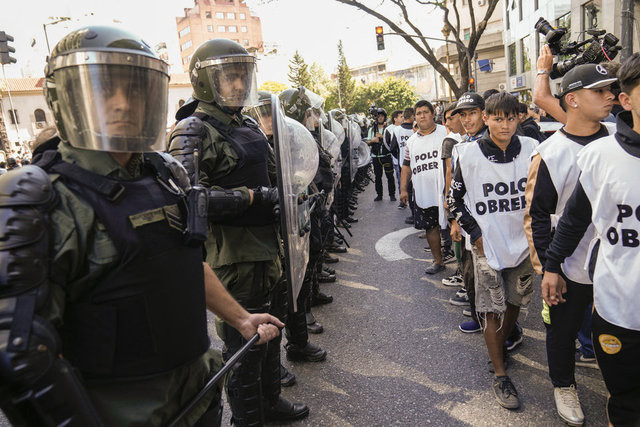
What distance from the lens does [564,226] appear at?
2246mm

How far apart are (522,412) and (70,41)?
287cm

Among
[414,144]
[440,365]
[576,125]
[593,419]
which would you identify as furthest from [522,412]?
[414,144]

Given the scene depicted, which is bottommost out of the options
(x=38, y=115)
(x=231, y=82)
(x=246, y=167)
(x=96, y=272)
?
(x=96, y=272)

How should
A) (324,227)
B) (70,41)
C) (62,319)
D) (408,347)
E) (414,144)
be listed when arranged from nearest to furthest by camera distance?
1. (62,319)
2. (70,41)
3. (408,347)
4. (324,227)
5. (414,144)

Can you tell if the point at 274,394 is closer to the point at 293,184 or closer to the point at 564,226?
the point at 293,184

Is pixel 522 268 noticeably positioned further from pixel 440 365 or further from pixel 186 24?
pixel 186 24

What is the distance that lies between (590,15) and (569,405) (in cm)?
1652

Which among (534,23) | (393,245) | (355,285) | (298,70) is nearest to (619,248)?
(355,285)

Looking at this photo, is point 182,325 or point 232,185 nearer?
point 182,325

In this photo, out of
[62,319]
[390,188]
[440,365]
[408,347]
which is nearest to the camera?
[62,319]

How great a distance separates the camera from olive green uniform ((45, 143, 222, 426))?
45.5 inches

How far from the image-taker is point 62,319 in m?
1.16

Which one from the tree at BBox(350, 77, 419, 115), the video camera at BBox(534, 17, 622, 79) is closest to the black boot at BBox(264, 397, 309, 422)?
the video camera at BBox(534, 17, 622, 79)

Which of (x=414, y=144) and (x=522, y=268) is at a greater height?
(x=414, y=144)
